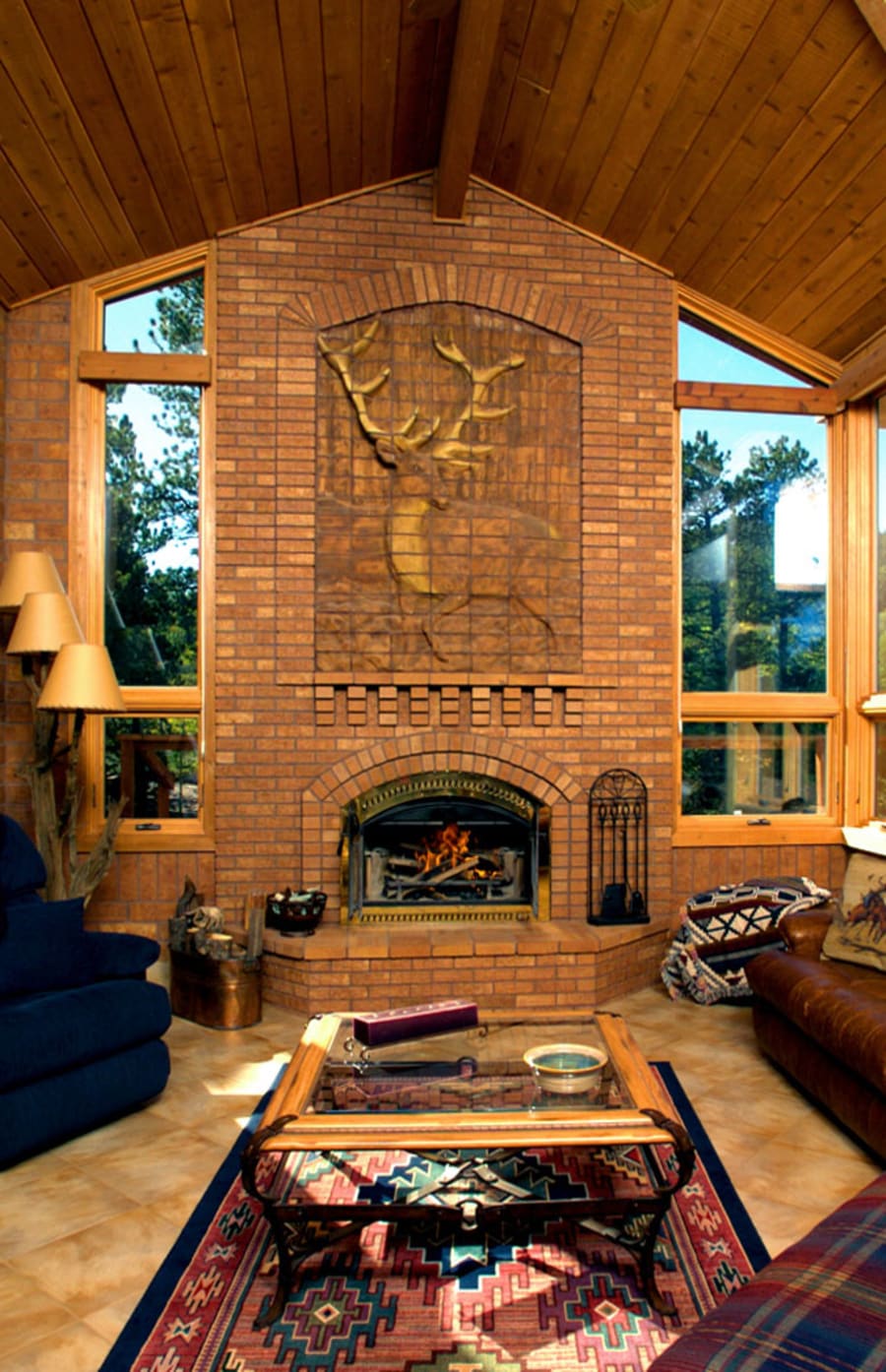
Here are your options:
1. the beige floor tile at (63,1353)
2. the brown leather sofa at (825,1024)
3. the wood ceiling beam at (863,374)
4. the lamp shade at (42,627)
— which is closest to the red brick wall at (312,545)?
the lamp shade at (42,627)

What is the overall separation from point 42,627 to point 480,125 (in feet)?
9.45

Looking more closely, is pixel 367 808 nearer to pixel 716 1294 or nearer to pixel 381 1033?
pixel 381 1033

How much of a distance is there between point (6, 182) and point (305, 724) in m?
2.46

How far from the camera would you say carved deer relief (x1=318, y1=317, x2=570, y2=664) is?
4.43m

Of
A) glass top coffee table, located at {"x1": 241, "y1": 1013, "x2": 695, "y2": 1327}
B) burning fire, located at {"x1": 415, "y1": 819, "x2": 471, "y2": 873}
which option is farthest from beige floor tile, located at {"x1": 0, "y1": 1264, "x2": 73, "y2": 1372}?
burning fire, located at {"x1": 415, "y1": 819, "x2": 471, "y2": 873}

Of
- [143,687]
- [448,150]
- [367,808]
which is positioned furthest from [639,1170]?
[448,150]

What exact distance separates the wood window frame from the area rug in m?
2.50

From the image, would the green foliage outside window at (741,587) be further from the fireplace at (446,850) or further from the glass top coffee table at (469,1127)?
the glass top coffee table at (469,1127)

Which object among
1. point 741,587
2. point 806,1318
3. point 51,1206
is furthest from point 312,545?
point 806,1318

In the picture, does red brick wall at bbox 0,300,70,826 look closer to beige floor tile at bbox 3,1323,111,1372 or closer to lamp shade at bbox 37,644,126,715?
lamp shade at bbox 37,644,126,715

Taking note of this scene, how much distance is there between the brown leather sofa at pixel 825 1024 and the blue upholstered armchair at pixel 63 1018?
81.0 inches

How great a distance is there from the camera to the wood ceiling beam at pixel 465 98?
3279mm

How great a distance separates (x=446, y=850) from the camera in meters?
4.52

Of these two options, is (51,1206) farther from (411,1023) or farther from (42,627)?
(42,627)
